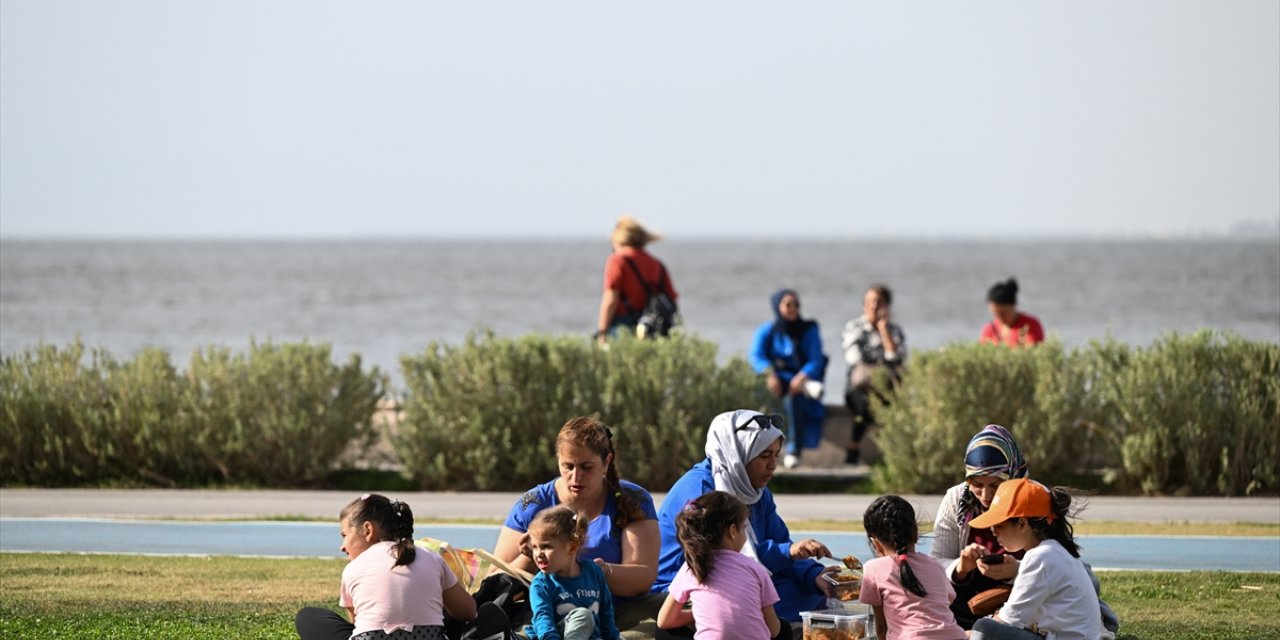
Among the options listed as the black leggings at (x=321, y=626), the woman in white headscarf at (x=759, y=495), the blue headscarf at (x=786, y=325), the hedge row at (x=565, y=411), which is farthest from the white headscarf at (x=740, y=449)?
the blue headscarf at (x=786, y=325)

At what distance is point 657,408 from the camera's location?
13.5 meters

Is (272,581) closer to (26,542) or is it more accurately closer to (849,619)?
(26,542)

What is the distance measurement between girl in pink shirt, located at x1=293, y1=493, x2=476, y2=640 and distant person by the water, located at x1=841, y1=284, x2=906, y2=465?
8138mm

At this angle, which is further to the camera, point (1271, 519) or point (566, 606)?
point (1271, 519)

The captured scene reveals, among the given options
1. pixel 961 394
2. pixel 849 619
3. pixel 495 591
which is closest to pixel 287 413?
pixel 961 394

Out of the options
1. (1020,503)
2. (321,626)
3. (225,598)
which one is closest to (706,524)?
(1020,503)

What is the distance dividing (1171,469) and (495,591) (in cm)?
779

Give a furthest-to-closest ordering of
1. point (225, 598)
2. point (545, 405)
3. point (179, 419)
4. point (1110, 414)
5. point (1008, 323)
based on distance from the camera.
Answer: point (1008, 323) → point (179, 419) → point (545, 405) → point (1110, 414) → point (225, 598)

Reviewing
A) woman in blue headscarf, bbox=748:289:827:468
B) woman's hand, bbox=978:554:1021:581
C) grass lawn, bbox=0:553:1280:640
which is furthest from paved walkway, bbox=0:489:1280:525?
woman's hand, bbox=978:554:1021:581

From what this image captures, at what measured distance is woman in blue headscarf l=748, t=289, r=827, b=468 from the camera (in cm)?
1423

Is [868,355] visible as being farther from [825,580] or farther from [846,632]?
[846,632]

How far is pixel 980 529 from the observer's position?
7.14 metres

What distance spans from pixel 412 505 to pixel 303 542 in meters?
1.72

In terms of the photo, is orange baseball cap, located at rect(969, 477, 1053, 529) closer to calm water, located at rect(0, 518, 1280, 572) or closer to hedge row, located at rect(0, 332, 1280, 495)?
calm water, located at rect(0, 518, 1280, 572)
